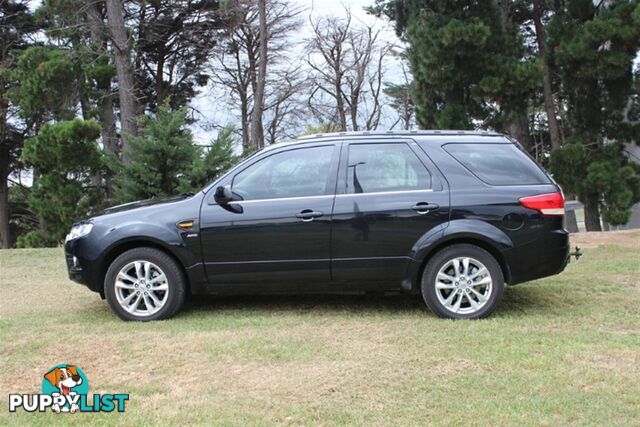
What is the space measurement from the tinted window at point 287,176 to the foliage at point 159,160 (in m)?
6.57

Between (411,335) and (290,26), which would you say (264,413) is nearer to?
(411,335)

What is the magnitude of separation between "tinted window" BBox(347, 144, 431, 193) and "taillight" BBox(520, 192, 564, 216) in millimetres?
873

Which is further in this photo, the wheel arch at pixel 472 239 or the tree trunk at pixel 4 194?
the tree trunk at pixel 4 194

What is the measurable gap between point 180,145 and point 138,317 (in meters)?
7.14

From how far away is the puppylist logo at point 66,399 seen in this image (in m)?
3.47

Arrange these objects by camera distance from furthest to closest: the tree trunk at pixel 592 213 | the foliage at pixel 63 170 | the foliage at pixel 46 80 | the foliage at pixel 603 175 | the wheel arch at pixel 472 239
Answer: the foliage at pixel 46 80, the foliage at pixel 63 170, the tree trunk at pixel 592 213, the foliage at pixel 603 175, the wheel arch at pixel 472 239

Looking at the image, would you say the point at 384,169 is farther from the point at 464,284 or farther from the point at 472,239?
the point at 464,284

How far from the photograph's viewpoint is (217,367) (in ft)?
13.3

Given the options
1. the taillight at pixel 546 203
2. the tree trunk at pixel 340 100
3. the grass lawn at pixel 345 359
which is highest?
the tree trunk at pixel 340 100

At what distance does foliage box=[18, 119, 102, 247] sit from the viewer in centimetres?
1360

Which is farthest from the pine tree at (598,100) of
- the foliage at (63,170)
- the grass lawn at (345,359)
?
the foliage at (63,170)

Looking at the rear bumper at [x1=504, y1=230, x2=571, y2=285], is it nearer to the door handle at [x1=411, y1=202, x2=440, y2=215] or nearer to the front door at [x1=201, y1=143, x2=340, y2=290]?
the door handle at [x1=411, y1=202, x2=440, y2=215]

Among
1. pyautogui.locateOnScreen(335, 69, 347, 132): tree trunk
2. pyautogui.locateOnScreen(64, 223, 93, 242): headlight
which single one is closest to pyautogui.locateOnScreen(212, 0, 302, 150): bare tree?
pyautogui.locateOnScreen(335, 69, 347, 132): tree trunk

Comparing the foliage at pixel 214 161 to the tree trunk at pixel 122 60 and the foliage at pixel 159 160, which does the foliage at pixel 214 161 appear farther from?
the tree trunk at pixel 122 60
